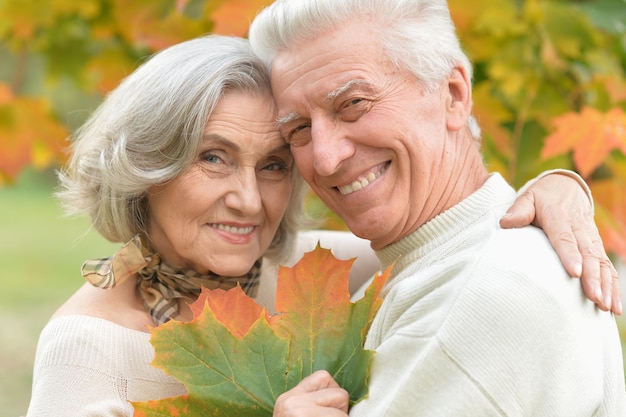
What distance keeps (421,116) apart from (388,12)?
24 cm

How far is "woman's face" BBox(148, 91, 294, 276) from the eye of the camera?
2041 millimetres

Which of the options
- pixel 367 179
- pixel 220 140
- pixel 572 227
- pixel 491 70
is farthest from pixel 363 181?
pixel 491 70

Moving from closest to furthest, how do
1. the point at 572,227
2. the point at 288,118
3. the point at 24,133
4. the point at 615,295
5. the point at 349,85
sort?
1. the point at 615,295
2. the point at 572,227
3. the point at 349,85
4. the point at 288,118
5. the point at 24,133

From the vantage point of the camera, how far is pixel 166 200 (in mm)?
2102

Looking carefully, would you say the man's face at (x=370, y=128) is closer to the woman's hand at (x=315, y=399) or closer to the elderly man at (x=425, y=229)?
the elderly man at (x=425, y=229)

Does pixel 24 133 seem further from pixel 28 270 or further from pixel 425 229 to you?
pixel 28 270

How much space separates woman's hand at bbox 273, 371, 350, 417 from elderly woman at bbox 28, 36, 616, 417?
1.55ft

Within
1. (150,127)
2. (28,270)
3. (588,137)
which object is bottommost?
(28,270)

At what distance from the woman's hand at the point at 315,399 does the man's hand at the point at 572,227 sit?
477 millimetres

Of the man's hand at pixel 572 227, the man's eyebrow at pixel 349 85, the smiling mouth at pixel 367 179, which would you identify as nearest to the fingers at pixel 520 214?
the man's hand at pixel 572 227

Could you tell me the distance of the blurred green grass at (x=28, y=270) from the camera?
5.13m

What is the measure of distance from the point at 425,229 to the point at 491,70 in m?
0.84

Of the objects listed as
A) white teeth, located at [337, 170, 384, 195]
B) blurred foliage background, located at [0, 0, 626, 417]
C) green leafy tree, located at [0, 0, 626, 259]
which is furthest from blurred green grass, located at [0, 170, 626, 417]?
white teeth, located at [337, 170, 384, 195]

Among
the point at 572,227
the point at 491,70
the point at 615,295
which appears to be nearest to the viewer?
the point at 615,295
